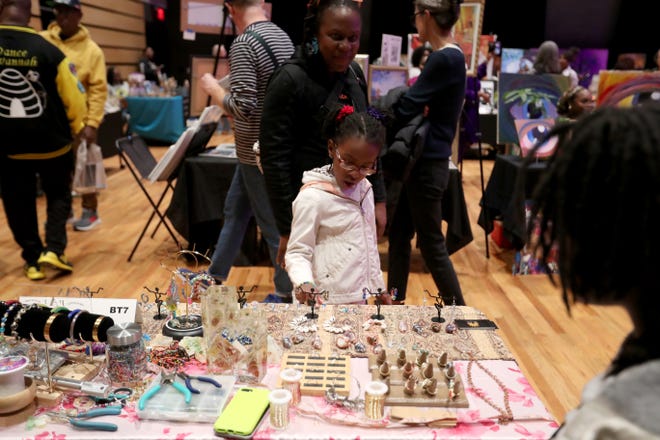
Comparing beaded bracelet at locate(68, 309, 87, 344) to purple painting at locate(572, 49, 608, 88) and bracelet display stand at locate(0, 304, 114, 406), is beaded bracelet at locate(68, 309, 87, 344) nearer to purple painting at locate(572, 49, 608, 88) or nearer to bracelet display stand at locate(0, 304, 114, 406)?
bracelet display stand at locate(0, 304, 114, 406)

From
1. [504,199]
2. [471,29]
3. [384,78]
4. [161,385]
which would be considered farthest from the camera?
[471,29]

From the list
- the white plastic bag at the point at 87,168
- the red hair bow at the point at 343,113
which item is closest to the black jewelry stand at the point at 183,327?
the red hair bow at the point at 343,113

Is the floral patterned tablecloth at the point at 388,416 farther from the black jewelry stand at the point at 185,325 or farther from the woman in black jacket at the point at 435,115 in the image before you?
the woman in black jacket at the point at 435,115

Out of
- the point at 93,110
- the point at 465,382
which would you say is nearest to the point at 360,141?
the point at 465,382

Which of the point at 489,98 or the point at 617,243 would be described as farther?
the point at 489,98

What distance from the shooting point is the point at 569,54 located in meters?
8.14

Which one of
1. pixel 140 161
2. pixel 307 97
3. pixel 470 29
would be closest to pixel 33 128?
pixel 140 161

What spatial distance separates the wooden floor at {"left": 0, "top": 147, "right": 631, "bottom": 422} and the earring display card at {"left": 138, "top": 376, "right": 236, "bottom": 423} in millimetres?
594

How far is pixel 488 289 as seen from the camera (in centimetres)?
364

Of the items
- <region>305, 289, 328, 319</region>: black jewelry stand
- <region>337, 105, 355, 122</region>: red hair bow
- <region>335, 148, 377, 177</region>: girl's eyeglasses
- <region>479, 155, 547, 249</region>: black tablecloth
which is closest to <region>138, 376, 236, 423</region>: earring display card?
<region>305, 289, 328, 319</region>: black jewelry stand

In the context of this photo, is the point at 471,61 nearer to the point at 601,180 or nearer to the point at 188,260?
the point at 188,260

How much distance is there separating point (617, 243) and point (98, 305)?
132cm

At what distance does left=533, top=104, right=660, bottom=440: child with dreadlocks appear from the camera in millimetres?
594

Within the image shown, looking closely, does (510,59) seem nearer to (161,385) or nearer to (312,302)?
(312,302)
